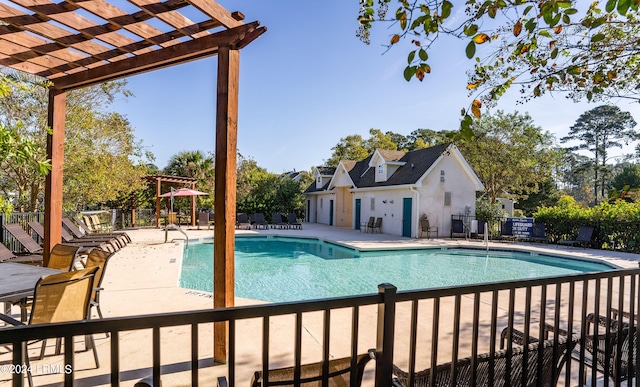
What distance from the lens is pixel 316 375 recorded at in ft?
5.99

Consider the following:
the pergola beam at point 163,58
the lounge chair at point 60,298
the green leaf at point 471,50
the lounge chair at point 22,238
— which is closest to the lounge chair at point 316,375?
the green leaf at point 471,50

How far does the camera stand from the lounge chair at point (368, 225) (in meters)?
19.0

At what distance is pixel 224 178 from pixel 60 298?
1.67 meters

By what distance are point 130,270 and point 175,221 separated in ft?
47.1

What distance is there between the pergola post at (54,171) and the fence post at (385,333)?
17.7 feet

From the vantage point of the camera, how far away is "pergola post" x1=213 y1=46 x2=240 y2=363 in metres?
3.33

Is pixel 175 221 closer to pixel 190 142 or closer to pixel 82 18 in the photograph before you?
pixel 190 142

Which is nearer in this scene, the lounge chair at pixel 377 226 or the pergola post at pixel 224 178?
the pergola post at pixel 224 178

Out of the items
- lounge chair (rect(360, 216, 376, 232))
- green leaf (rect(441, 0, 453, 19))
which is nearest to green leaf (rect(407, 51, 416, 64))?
green leaf (rect(441, 0, 453, 19))

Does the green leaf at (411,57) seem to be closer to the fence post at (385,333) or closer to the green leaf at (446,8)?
the green leaf at (446,8)

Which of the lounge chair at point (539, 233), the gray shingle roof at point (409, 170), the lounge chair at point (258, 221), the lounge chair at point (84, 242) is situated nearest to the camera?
the lounge chair at point (84, 242)

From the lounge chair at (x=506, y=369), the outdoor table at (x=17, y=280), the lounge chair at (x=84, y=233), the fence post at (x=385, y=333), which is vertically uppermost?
the fence post at (x=385, y=333)

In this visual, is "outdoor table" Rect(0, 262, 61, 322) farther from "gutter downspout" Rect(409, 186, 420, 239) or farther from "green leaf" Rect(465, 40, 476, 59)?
"gutter downspout" Rect(409, 186, 420, 239)

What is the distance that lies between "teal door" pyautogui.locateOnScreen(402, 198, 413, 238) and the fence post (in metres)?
15.9
